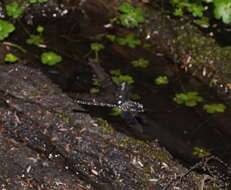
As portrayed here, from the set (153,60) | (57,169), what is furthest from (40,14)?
(57,169)

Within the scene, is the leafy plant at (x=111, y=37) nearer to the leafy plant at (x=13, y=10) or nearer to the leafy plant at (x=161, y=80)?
the leafy plant at (x=161, y=80)

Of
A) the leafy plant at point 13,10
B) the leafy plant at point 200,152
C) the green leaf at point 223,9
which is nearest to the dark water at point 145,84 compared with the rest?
the leafy plant at point 200,152

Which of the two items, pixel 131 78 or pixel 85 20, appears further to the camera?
pixel 85 20

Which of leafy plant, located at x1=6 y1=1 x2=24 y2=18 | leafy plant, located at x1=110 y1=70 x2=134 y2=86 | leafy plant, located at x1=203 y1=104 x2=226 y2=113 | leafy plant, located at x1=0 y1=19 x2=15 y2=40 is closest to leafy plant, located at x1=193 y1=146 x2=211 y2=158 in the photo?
leafy plant, located at x1=203 y1=104 x2=226 y2=113

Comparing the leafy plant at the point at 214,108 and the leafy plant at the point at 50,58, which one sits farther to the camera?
the leafy plant at the point at 50,58

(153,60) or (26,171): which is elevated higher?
(153,60)

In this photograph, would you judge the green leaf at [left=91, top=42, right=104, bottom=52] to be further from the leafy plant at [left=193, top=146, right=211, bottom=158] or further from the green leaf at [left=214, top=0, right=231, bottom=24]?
the leafy plant at [left=193, top=146, right=211, bottom=158]

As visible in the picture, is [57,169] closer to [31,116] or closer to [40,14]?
[31,116]
